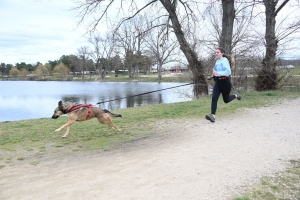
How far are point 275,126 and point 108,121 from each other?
180 inches

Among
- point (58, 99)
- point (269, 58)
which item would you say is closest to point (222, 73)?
point (269, 58)

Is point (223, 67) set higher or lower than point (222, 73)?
higher

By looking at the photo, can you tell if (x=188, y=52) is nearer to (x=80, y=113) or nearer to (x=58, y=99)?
(x=80, y=113)

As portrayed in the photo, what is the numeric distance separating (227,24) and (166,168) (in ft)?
46.4

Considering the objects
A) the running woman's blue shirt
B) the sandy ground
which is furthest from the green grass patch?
the running woman's blue shirt

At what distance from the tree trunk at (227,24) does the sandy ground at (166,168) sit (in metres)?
10.4

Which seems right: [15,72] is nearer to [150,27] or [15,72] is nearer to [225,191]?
[150,27]

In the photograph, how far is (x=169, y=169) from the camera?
458 centimetres

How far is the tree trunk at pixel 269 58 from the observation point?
1719 cm

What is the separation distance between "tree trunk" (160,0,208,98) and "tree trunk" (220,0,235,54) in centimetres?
196

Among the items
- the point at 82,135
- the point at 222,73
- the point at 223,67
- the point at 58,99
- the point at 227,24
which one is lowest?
the point at 58,99

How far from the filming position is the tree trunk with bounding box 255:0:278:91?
17188 millimetres

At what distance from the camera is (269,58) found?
17.4 m

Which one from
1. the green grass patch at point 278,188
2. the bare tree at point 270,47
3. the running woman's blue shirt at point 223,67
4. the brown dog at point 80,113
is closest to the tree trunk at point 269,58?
the bare tree at point 270,47
